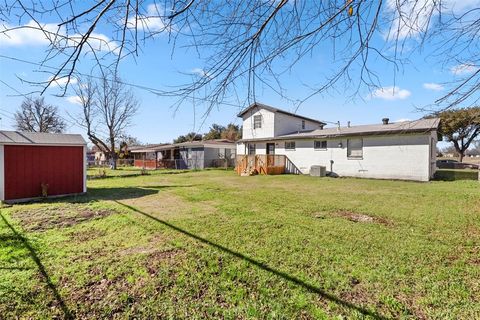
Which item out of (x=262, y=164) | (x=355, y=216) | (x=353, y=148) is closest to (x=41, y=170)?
(x=355, y=216)

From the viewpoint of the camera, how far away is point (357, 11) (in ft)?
7.06

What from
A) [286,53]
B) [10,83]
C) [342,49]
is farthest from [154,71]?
[342,49]

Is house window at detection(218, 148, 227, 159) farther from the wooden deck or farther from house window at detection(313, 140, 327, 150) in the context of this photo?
house window at detection(313, 140, 327, 150)

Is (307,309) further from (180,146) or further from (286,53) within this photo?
(180,146)

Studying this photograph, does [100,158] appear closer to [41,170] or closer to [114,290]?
[41,170]

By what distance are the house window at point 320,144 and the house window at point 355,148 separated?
1569 millimetres

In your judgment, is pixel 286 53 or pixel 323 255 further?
pixel 323 255

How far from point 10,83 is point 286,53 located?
7.20 feet

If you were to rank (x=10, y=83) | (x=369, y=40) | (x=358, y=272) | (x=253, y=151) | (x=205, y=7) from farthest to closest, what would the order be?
(x=253, y=151) < (x=358, y=272) < (x=369, y=40) < (x=205, y=7) < (x=10, y=83)

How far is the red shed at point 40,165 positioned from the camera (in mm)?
8172

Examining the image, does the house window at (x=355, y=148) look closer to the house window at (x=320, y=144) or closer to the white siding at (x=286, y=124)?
the house window at (x=320, y=144)

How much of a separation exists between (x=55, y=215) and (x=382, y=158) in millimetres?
14894

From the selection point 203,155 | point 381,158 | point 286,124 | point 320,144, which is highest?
point 286,124

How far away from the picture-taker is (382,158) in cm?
1424
